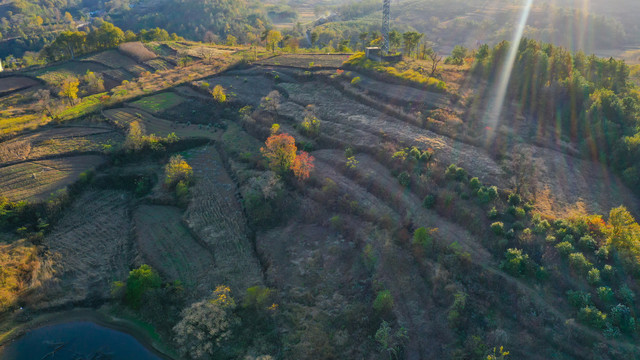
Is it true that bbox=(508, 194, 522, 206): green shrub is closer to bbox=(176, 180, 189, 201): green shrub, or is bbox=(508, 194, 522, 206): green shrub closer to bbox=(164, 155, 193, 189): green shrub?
bbox=(176, 180, 189, 201): green shrub

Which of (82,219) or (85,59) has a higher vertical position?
(85,59)

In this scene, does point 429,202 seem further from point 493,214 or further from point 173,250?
point 173,250

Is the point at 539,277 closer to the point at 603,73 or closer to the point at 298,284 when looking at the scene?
the point at 298,284

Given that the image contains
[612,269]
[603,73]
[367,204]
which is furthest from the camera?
[603,73]

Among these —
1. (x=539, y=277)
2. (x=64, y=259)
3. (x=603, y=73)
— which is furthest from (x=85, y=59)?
(x=603, y=73)

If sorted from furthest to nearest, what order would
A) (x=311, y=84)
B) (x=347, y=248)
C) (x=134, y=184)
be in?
(x=311, y=84) → (x=134, y=184) → (x=347, y=248)

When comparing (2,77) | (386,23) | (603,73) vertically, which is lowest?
(2,77)

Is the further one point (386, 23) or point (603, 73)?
point (386, 23)
